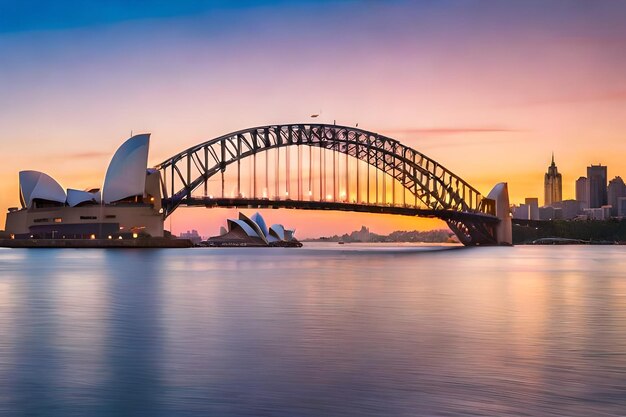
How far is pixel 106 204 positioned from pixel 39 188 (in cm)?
1185

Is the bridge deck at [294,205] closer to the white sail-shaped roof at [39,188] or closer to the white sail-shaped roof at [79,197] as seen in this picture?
the white sail-shaped roof at [79,197]

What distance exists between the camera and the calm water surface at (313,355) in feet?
40.1

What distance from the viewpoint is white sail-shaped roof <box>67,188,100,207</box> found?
124750 millimetres

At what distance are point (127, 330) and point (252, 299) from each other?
10979mm

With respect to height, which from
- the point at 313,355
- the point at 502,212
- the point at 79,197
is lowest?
the point at 313,355

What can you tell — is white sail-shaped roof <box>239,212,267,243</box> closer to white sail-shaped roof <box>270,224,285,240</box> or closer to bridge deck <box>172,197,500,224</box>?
white sail-shaped roof <box>270,224,285,240</box>

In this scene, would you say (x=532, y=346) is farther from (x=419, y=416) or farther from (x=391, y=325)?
(x=419, y=416)

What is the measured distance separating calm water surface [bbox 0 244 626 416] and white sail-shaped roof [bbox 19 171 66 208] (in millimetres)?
97210

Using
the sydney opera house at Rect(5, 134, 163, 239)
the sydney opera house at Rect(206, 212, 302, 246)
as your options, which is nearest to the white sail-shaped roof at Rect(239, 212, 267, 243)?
the sydney opera house at Rect(206, 212, 302, 246)

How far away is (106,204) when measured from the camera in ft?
405

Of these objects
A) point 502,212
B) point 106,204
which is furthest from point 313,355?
point 502,212

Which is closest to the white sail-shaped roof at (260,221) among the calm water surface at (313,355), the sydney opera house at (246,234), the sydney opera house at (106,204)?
the sydney opera house at (246,234)

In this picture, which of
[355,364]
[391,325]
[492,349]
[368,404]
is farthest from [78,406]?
[391,325]

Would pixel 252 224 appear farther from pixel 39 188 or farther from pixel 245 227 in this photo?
pixel 39 188
